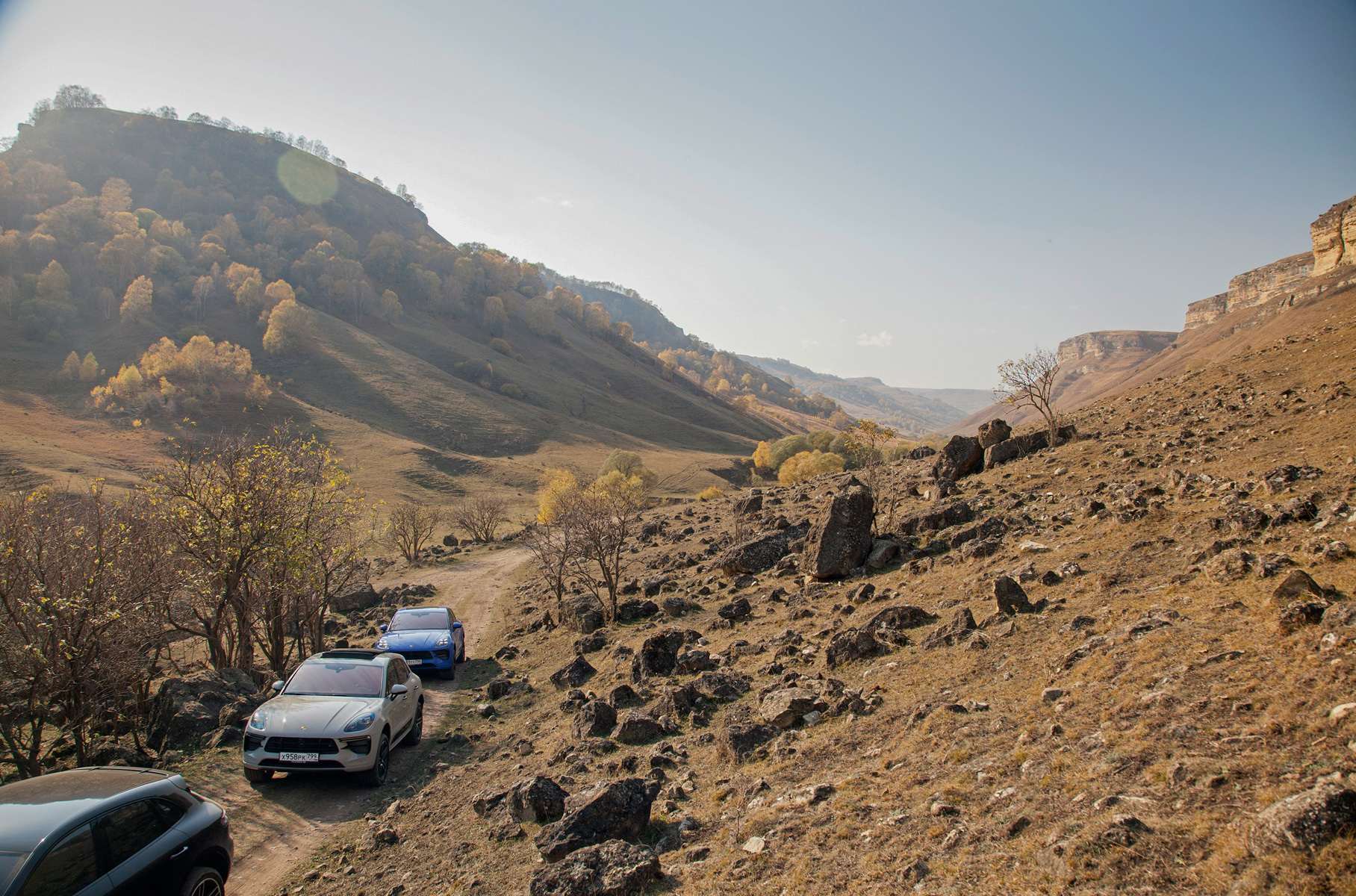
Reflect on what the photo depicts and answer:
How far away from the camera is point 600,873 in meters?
6.44

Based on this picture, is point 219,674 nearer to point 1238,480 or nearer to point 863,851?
point 863,851

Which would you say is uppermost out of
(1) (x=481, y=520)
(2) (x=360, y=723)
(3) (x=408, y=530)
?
(2) (x=360, y=723)

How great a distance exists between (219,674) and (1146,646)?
19.2 m

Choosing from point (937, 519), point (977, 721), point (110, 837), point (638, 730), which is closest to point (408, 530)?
point (937, 519)

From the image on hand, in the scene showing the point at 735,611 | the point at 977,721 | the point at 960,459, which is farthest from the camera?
the point at 960,459

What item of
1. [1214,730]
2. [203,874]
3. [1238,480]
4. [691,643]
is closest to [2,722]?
[203,874]

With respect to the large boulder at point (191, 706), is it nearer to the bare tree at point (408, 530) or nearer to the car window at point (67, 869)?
the car window at point (67, 869)

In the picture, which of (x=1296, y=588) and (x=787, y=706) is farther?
(x=787, y=706)

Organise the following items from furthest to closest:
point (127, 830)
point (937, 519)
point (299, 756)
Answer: point (937, 519) < point (299, 756) < point (127, 830)

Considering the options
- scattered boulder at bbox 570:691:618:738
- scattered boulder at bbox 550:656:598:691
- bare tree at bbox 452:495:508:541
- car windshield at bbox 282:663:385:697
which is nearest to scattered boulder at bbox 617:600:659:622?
scattered boulder at bbox 550:656:598:691

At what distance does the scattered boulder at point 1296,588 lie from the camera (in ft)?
25.6

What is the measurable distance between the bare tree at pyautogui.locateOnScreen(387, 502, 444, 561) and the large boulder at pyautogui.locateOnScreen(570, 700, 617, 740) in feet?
139

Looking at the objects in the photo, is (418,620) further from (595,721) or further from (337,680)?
(595,721)

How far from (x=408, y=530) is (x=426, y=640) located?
3785cm
